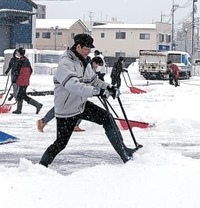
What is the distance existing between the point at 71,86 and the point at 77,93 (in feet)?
0.27

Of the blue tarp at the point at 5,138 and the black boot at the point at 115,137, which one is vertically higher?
the black boot at the point at 115,137

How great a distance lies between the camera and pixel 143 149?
5.53 meters

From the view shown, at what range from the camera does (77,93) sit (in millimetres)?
5148

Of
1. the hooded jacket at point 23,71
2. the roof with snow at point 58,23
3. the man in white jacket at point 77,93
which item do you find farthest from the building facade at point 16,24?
the man in white jacket at point 77,93

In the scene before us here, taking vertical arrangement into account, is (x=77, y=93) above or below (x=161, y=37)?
below

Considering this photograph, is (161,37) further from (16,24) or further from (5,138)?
(5,138)

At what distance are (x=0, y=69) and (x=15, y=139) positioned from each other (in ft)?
69.4

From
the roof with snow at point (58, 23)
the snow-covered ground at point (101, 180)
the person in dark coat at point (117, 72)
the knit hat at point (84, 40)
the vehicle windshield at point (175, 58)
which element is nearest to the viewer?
the snow-covered ground at point (101, 180)

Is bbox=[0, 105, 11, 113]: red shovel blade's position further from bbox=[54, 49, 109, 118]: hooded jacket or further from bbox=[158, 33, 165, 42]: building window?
bbox=[158, 33, 165, 42]: building window

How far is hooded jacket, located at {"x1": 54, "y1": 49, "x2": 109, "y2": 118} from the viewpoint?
515 centimetres

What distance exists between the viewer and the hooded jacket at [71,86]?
16.9 feet

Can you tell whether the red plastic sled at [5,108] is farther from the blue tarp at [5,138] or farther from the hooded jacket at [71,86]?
the hooded jacket at [71,86]

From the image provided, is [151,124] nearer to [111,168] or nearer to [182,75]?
[111,168]

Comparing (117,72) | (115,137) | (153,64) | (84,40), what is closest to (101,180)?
(115,137)
